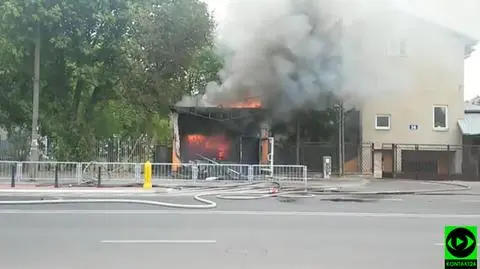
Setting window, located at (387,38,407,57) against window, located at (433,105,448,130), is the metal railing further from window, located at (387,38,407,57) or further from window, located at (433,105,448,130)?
window, located at (433,105,448,130)

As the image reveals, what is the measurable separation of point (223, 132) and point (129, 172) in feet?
18.1

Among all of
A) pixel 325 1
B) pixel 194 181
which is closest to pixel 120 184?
pixel 194 181

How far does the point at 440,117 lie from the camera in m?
25.0

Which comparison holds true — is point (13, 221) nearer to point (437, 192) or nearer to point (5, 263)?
point (5, 263)

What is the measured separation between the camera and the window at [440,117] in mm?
24891

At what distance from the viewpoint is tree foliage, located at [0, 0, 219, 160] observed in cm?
1805

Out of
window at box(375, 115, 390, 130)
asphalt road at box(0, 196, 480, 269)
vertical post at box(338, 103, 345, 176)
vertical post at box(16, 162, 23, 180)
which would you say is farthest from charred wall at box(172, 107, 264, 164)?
asphalt road at box(0, 196, 480, 269)

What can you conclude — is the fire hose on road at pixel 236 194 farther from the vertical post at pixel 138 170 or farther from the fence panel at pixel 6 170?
the fence panel at pixel 6 170

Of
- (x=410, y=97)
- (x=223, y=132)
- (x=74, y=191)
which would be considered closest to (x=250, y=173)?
(x=223, y=132)

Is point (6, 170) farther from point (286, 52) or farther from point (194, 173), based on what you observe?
point (286, 52)

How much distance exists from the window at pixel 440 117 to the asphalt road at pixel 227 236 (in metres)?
14.7

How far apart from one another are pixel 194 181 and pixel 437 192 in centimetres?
735

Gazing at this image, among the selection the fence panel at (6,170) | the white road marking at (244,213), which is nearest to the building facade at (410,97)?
the white road marking at (244,213)

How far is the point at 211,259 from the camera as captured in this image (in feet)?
18.4
